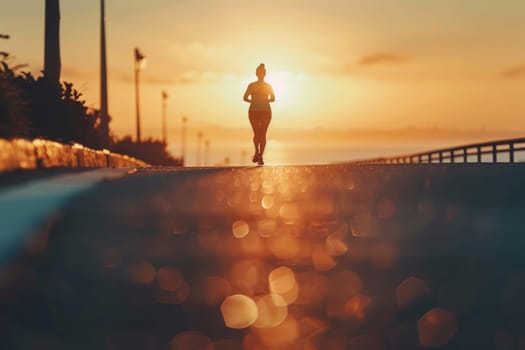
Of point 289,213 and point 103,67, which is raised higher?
point 103,67

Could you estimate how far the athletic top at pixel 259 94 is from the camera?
32.0 metres

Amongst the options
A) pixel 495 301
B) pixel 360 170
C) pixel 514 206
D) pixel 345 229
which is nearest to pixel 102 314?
pixel 495 301

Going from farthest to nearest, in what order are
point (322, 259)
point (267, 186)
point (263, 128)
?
point (263, 128)
point (267, 186)
point (322, 259)

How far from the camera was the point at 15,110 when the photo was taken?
66.8 feet

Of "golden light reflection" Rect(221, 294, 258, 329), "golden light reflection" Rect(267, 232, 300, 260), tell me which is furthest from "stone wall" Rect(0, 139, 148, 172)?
"golden light reflection" Rect(221, 294, 258, 329)

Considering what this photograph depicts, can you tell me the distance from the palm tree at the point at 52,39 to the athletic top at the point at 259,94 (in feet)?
24.4

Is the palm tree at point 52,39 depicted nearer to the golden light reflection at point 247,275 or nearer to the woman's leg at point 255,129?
the woman's leg at point 255,129

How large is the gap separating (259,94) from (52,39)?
816 centimetres

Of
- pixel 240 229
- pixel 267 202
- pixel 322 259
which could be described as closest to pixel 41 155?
pixel 267 202

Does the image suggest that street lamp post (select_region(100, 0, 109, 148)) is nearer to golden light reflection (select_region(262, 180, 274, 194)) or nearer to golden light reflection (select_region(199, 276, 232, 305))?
golden light reflection (select_region(262, 180, 274, 194))

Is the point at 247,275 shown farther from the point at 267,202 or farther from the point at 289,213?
the point at 267,202

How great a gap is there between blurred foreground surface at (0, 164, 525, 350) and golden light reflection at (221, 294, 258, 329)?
14 millimetres

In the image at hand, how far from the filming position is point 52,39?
124ft

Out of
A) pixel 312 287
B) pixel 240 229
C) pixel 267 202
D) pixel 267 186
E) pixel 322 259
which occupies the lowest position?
pixel 312 287
